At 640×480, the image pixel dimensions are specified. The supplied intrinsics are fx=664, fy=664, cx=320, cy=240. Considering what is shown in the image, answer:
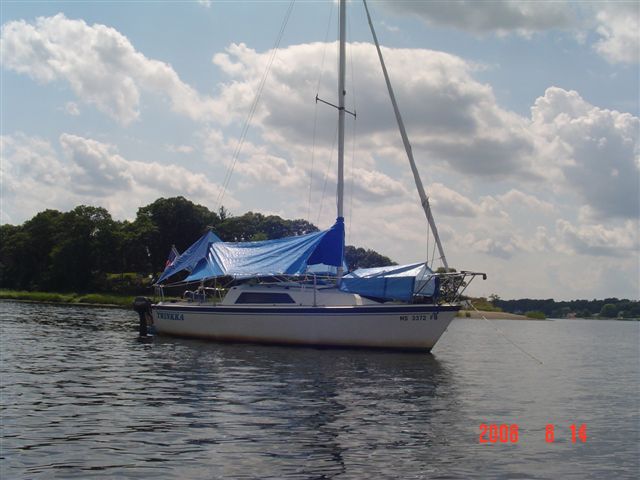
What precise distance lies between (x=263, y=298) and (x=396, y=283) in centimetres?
723

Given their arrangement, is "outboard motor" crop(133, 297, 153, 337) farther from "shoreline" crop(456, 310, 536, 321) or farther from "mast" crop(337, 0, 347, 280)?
"shoreline" crop(456, 310, 536, 321)

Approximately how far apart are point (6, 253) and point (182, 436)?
11338cm

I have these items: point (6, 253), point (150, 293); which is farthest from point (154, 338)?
point (6, 253)

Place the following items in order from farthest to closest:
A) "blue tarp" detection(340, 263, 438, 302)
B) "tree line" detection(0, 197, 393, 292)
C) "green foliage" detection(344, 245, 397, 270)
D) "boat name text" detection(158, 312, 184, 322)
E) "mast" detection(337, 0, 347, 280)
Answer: "green foliage" detection(344, 245, 397, 270) < "tree line" detection(0, 197, 393, 292) < "boat name text" detection(158, 312, 184, 322) < "mast" detection(337, 0, 347, 280) < "blue tarp" detection(340, 263, 438, 302)

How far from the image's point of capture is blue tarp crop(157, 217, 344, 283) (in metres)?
35.7

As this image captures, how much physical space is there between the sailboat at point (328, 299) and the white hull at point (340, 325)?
0.16 ft

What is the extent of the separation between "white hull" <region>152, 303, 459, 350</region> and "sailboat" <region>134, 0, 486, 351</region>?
50 millimetres

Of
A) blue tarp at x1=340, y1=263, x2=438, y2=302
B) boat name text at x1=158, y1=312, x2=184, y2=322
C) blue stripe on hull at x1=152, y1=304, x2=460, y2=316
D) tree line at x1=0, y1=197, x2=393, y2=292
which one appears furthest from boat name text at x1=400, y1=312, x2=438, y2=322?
tree line at x1=0, y1=197, x2=393, y2=292

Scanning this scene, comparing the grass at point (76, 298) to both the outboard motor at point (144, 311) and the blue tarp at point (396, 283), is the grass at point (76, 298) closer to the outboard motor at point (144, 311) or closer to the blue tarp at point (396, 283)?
the outboard motor at point (144, 311)

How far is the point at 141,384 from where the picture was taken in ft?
71.7

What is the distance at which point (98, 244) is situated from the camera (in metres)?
106

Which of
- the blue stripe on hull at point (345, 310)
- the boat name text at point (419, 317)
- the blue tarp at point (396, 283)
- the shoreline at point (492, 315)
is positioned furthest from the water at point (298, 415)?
the shoreline at point (492, 315)

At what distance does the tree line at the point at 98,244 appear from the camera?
105750mm

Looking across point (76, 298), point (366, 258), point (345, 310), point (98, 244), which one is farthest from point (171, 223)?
point (345, 310)
